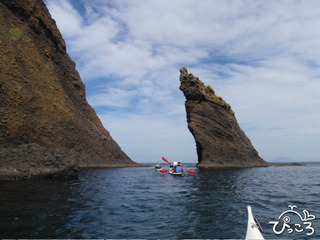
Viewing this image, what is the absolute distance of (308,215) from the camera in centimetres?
1183

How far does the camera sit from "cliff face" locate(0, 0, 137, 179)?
2589cm

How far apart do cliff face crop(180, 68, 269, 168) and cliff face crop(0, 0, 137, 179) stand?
931 inches

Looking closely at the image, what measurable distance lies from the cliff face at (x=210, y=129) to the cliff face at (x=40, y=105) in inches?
931

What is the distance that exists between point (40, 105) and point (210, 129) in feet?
151

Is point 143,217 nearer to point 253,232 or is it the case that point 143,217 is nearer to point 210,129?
point 253,232

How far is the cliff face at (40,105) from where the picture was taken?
84.9ft

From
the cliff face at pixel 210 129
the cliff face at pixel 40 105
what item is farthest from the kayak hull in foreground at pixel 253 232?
the cliff face at pixel 210 129

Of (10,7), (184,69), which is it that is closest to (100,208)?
(10,7)

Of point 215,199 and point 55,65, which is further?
point 55,65

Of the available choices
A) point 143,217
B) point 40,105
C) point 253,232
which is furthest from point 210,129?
point 253,232

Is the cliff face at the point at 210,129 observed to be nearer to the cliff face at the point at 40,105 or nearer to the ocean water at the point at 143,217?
the cliff face at the point at 40,105

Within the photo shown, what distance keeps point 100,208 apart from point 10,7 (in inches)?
2077

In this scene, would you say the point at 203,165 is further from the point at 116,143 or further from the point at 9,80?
the point at 9,80

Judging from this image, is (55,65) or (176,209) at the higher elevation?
(55,65)
